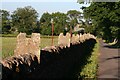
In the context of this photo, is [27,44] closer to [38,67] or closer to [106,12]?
[38,67]

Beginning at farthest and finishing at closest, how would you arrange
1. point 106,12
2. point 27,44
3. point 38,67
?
point 106,12, point 38,67, point 27,44

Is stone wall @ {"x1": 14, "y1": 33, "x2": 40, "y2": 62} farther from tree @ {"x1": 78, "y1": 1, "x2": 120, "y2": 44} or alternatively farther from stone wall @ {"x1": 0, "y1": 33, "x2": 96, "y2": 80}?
tree @ {"x1": 78, "y1": 1, "x2": 120, "y2": 44}

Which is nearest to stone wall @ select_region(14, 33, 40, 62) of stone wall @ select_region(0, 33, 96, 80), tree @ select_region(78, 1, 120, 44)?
stone wall @ select_region(0, 33, 96, 80)

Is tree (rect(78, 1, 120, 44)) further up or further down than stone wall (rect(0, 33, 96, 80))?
further up

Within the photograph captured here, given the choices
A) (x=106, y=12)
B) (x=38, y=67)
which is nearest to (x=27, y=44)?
(x=38, y=67)

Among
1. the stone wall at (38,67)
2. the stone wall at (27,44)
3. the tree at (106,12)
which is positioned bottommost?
the stone wall at (38,67)

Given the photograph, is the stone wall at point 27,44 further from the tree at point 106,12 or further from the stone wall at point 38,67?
the tree at point 106,12

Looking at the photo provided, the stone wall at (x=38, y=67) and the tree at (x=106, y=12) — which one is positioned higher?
the tree at (x=106, y=12)

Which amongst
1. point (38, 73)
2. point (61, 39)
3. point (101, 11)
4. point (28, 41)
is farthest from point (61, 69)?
point (101, 11)

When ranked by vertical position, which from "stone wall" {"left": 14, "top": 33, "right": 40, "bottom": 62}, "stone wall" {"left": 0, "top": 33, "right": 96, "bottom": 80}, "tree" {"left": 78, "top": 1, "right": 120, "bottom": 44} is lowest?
"stone wall" {"left": 0, "top": 33, "right": 96, "bottom": 80}

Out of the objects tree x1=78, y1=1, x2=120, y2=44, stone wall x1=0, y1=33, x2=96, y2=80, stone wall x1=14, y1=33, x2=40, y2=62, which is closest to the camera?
stone wall x1=0, y1=33, x2=96, y2=80

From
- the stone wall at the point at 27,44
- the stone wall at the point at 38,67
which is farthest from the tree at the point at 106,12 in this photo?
the stone wall at the point at 27,44

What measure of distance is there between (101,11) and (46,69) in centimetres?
2606

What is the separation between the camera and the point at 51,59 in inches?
582
